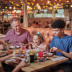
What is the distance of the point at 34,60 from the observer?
2395 mm

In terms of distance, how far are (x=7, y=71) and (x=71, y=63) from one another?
1113 millimetres

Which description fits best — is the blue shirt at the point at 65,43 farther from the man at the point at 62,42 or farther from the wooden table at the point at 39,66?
the wooden table at the point at 39,66

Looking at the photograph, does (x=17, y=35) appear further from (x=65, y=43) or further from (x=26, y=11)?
(x=26, y=11)

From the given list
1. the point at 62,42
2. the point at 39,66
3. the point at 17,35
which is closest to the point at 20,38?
the point at 17,35

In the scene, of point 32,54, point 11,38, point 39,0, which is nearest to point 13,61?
point 32,54

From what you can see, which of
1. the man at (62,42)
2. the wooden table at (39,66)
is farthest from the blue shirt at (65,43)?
the wooden table at (39,66)

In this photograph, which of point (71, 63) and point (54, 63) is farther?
point (71, 63)

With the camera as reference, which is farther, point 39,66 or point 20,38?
point 20,38

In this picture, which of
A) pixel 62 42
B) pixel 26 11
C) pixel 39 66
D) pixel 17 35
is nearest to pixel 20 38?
pixel 17 35

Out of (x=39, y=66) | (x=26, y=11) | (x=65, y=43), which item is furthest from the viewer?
(x=26, y=11)

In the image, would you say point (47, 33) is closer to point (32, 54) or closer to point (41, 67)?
point (32, 54)

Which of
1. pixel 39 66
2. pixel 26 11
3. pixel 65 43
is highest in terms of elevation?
pixel 26 11

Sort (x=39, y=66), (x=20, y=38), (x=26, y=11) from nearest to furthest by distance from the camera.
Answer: (x=39, y=66) → (x=20, y=38) → (x=26, y=11)

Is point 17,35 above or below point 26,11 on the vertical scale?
below
